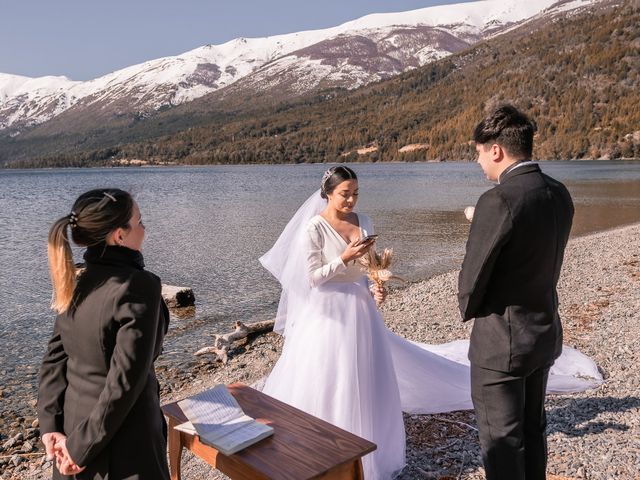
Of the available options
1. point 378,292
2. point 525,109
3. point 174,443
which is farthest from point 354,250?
point 525,109

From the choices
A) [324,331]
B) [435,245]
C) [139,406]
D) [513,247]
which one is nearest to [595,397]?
[324,331]

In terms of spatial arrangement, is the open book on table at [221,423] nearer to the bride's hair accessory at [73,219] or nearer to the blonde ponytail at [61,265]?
the blonde ponytail at [61,265]

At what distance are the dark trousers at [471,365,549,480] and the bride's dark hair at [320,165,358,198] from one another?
79.2 inches

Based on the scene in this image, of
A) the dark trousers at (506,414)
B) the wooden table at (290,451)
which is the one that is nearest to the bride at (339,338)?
the wooden table at (290,451)

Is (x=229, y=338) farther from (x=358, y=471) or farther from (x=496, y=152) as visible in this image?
(x=496, y=152)

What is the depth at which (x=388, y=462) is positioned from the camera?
478cm

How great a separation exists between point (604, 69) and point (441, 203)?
121 meters

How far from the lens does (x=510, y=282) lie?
10.7 ft

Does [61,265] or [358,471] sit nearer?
[61,265]

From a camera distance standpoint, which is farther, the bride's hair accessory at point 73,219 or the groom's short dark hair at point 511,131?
the groom's short dark hair at point 511,131

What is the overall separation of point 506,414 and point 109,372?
2.24m

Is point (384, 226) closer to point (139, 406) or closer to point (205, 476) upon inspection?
point (205, 476)

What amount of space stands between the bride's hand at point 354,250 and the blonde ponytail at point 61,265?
223cm

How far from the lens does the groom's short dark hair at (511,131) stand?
10.7 ft
